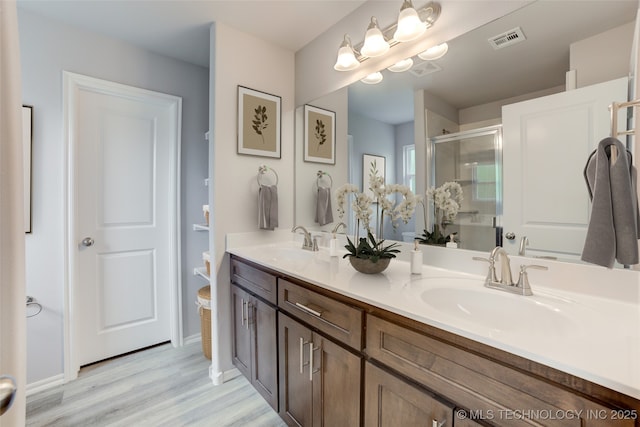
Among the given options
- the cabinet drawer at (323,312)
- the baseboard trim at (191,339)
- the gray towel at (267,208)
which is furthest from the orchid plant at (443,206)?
the baseboard trim at (191,339)

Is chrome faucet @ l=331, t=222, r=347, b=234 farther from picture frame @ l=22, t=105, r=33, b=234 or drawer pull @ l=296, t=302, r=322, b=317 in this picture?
picture frame @ l=22, t=105, r=33, b=234

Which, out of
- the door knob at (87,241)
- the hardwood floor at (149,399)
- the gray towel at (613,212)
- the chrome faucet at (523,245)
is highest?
the gray towel at (613,212)

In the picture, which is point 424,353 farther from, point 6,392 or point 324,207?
point 324,207

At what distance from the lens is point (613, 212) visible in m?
0.82

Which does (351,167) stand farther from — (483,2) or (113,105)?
(113,105)

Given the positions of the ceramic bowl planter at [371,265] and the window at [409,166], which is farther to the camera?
the window at [409,166]

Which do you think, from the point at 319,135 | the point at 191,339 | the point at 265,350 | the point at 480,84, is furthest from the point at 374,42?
the point at 191,339

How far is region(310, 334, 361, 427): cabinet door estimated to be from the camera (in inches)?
41.0

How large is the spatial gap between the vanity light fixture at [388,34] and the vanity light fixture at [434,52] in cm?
9

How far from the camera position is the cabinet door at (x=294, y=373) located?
1.27 m

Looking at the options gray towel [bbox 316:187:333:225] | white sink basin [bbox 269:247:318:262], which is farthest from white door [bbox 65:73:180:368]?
gray towel [bbox 316:187:333:225]

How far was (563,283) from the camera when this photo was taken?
104 centimetres

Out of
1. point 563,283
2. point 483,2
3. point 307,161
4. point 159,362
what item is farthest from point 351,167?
point 159,362

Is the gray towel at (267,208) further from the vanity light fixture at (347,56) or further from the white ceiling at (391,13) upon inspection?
the vanity light fixture at (347,56)
